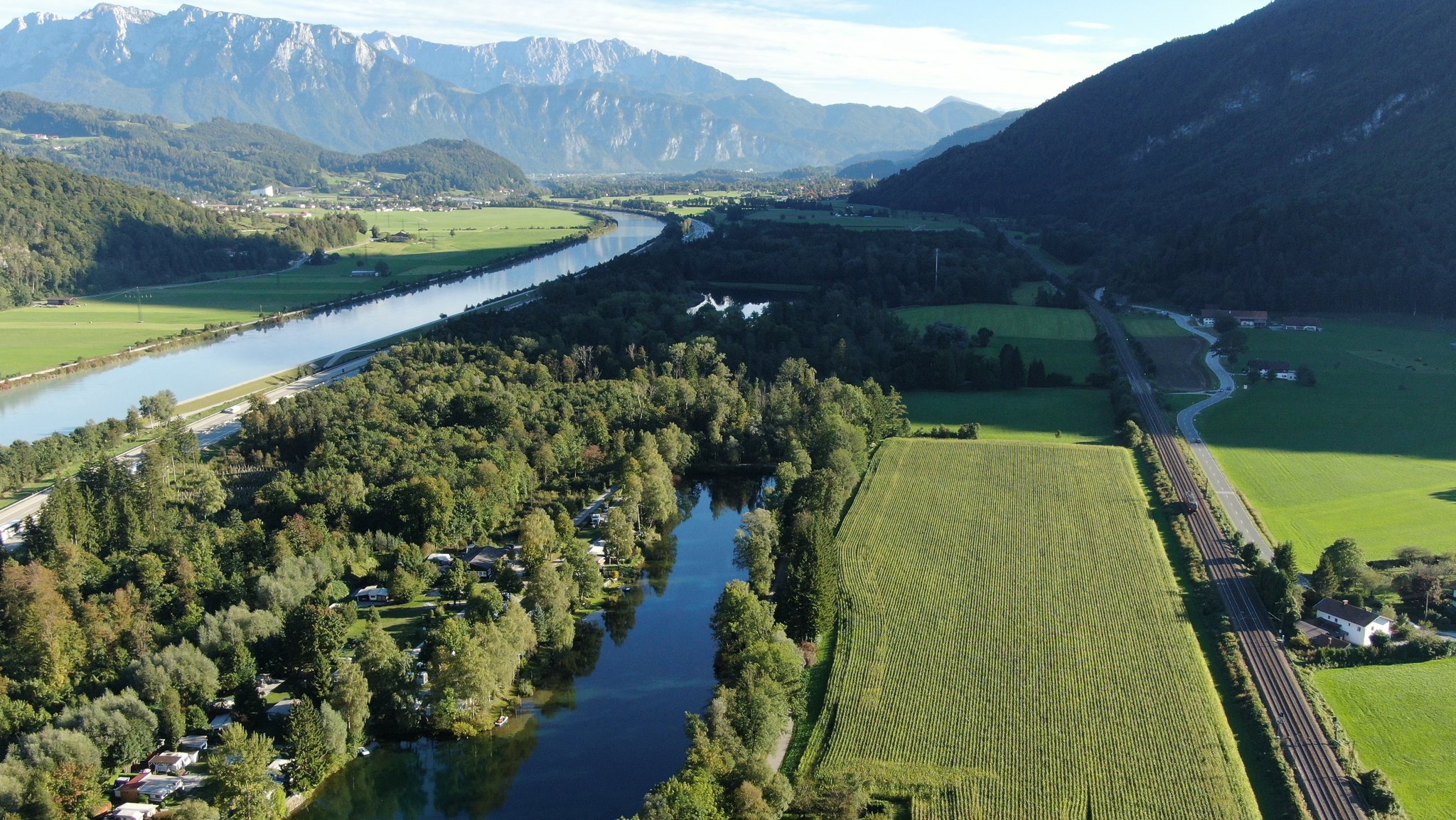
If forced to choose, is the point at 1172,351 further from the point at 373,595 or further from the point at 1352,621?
the point at 373,595

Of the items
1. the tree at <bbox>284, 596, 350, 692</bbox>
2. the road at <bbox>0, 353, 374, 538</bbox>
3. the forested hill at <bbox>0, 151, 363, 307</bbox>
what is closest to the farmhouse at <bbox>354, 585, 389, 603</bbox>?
the tree at <bbox>284, 596, 350, 692</bbox>

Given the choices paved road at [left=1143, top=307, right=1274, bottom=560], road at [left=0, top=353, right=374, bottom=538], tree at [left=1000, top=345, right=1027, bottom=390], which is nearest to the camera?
paved road at [left=1143, top=307, right=1274, bottom=560]

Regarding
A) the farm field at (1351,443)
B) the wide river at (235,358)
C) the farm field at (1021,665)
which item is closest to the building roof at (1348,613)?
the farm field at (1021,665)

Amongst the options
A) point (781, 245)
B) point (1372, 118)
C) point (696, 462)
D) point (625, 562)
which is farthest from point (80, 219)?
point (1372, 118)

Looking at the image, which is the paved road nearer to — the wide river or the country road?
the country road

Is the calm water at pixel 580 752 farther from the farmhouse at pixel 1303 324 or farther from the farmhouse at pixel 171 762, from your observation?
the farmhouse at pixel 1303 324

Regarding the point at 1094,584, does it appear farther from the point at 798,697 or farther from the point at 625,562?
the point at 625,562

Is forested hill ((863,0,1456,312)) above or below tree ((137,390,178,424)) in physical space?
above
